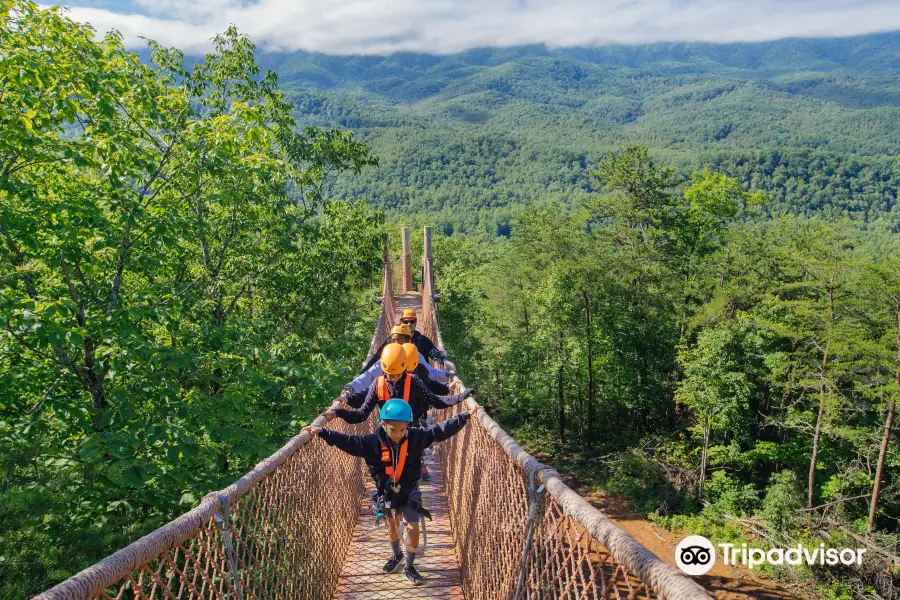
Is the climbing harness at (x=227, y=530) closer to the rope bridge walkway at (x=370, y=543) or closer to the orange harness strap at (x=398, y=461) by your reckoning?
the rope bridge walkway at (x=370, y=543)

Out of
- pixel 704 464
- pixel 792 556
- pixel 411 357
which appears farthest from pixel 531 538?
pixel 704 464

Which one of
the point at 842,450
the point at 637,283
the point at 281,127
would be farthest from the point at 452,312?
the point at 281,127

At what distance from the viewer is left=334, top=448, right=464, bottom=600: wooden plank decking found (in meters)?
2.69

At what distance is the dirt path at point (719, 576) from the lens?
36.7 feet

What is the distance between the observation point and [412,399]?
3059mm

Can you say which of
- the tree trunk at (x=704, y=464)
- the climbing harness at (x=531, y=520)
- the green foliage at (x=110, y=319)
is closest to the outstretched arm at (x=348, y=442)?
the climbing harness at (x=531, y=520)

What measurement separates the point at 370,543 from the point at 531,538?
167cm

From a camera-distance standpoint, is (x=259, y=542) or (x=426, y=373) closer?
(x=259, y=542)

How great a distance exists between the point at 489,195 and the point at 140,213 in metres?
115

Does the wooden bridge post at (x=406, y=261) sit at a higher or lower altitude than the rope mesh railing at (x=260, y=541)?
lower

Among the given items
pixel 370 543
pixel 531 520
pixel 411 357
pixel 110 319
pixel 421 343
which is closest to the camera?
pixel 531 520

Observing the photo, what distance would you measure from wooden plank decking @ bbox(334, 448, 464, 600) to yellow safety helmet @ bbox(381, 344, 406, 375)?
102cm

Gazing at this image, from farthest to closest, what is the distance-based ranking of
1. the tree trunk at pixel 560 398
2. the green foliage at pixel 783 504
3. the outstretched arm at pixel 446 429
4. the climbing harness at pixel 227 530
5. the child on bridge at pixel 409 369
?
the tree trunk at pixel 560 398, the green foliage at pixel 783 504, the child on bridge at pixel 409 369, the outstretched arm at pixel 446 429, the climbing harness at pixel 227 530

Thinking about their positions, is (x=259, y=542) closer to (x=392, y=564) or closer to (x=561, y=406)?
(x=392, y=564)
